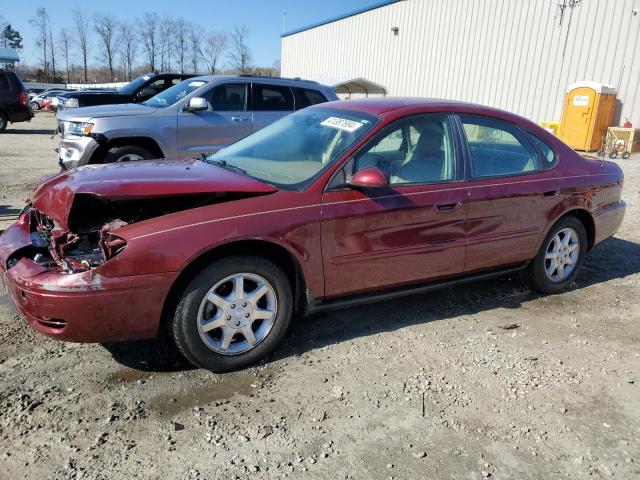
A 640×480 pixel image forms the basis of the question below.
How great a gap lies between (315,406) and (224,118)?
6.01 m

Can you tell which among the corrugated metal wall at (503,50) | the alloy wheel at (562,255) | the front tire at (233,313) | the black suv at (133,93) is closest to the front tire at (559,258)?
the alloy wheel at (562,255)

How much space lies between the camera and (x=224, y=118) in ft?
26.1

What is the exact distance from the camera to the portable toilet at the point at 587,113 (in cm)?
1492

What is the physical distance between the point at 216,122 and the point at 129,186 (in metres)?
5.10

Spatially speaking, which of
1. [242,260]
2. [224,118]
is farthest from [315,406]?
[224,118]

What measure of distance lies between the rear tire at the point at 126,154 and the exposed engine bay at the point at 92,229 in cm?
407

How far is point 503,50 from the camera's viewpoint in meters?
19.0

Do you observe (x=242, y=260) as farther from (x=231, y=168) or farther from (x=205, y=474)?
(x=205, y=474)

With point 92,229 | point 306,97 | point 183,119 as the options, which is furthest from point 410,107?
point 306,97

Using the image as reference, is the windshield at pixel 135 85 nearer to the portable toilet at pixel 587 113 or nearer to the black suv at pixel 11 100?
the black suv at pixel 11 100

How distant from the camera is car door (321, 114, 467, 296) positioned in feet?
10.9

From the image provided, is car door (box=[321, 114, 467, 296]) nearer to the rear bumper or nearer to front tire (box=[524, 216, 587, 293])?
front tire (box=[524, 216, 587, 293])

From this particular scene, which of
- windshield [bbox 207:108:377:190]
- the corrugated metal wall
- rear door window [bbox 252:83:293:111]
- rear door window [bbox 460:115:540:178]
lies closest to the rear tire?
rear door window [bbox 252:83:293:111]

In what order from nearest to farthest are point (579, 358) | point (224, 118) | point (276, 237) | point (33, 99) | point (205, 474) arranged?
point (205, 474), point (276, 237), point (579, 358), point (224, 118), point (33, 99)
